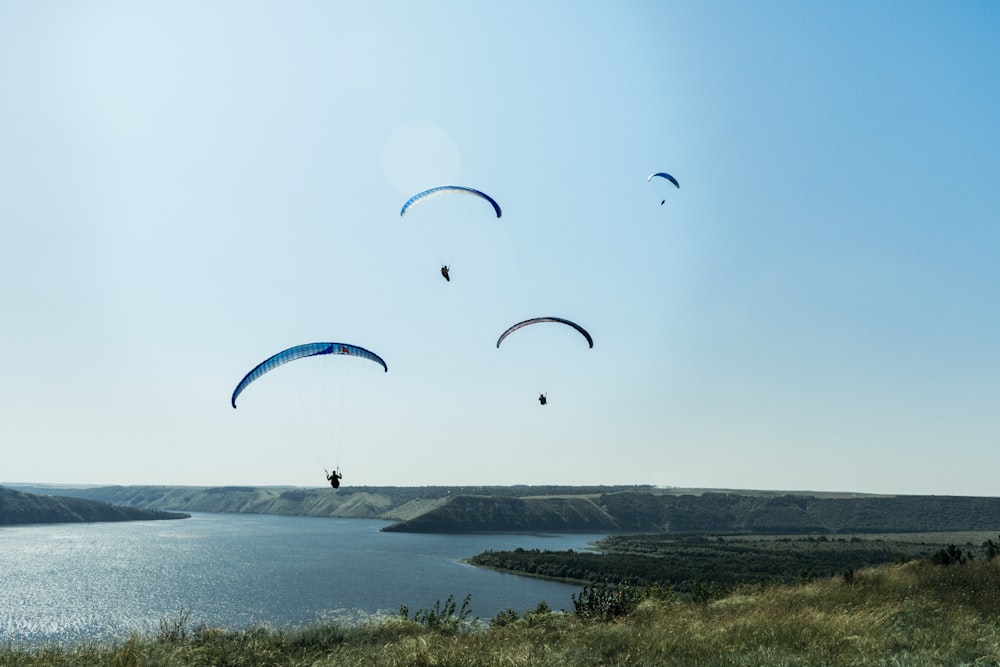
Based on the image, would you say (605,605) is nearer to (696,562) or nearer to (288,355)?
(288,355)

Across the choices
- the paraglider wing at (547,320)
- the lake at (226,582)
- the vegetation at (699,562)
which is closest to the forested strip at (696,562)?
the vegetation at (699,562)

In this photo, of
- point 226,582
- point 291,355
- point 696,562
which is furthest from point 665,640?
point 696,562

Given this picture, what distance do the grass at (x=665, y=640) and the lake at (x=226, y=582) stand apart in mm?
3739

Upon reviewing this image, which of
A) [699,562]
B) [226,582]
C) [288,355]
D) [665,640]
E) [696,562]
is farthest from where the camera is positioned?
[696,562]

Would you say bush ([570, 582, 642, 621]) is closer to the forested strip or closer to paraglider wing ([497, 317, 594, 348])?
paraglider wing ([497, 317, 594, 348])

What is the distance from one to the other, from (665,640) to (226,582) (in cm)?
9382

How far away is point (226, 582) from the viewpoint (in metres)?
86.3

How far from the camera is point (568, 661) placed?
9.31 metres

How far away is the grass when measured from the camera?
29.4 ft

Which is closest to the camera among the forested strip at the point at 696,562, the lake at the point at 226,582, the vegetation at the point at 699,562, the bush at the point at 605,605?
the bush at the point at 605,605

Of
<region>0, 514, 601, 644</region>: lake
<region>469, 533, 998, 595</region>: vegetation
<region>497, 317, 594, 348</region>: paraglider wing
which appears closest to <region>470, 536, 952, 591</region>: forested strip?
<region>469, 533, 998, 595</region>: vegetation

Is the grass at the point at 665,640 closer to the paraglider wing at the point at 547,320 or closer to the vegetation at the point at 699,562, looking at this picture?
the paraglider wing at the point at 547,320

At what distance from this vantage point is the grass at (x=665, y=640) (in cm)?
895

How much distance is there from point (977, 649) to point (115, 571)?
119 m
